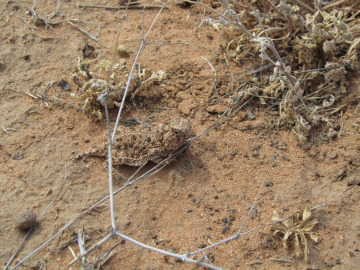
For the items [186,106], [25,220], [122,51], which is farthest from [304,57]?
[25,220]

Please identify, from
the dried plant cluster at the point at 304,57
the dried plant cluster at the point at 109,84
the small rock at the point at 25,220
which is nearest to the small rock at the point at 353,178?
the dried plant cluster at the point at 304,57

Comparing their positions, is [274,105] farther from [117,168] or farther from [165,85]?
[117,168]

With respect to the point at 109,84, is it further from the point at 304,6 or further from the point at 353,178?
the point at 353,178

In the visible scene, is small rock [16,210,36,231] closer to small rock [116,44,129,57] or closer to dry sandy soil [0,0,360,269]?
dry sandy soil [0,0,360,269]

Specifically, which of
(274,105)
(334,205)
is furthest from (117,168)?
(334,205)

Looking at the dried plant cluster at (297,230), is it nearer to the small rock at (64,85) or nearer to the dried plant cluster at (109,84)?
the dried plant cluster at (109,84)
